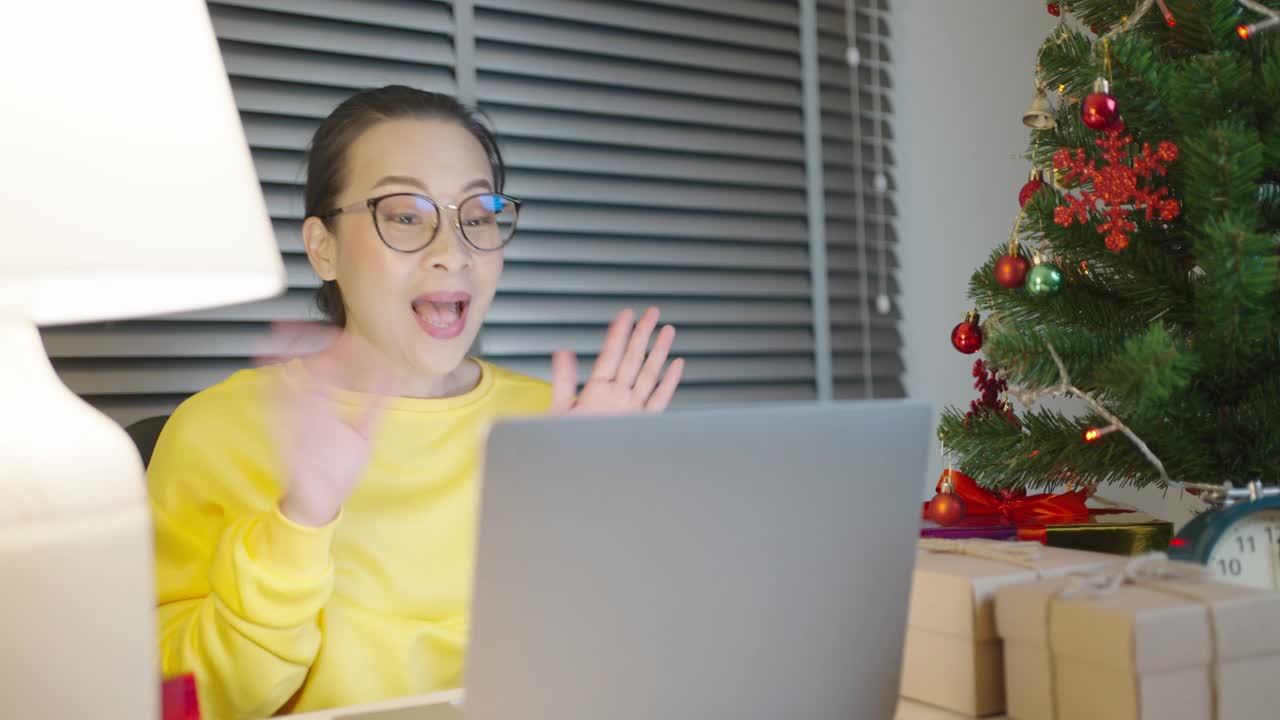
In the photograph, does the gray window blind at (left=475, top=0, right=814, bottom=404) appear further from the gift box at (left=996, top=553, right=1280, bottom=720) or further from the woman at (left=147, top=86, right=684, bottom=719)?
the gift box at (left=996, top=553, right=1280, bottom=720)

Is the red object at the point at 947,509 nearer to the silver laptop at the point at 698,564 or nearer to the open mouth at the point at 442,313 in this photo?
the silver laptop at the point at 698,564

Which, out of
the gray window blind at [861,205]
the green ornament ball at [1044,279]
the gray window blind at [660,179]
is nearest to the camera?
the green ornament ball at [1044,279]

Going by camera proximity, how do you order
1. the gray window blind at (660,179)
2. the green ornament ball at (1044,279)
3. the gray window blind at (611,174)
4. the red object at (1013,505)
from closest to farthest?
1. the green ornament ball at (1044,279)
2. the red object at (1013,505)
3. the gray window blind at (611,174)
4. the gray window blind at (660,179)

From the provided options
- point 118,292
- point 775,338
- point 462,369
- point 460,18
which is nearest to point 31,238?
point 118,292

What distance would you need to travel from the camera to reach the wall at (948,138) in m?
2.73

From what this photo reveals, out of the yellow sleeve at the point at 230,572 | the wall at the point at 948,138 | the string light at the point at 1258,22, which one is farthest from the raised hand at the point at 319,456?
the wall at the point at 948,138

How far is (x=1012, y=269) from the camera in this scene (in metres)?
1.08

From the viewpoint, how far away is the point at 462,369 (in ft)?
5.41

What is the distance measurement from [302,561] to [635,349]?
0.46m

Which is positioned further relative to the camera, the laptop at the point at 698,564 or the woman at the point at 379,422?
the woman at the point at 379,422

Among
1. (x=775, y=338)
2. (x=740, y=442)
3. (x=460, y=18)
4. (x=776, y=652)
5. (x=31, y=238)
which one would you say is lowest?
(x=776, y=652)

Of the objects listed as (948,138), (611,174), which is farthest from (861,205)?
(611,174)

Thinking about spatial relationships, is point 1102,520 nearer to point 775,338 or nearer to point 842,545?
point 842,545

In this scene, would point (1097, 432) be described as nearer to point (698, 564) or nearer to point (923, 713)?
point (923, 713)
